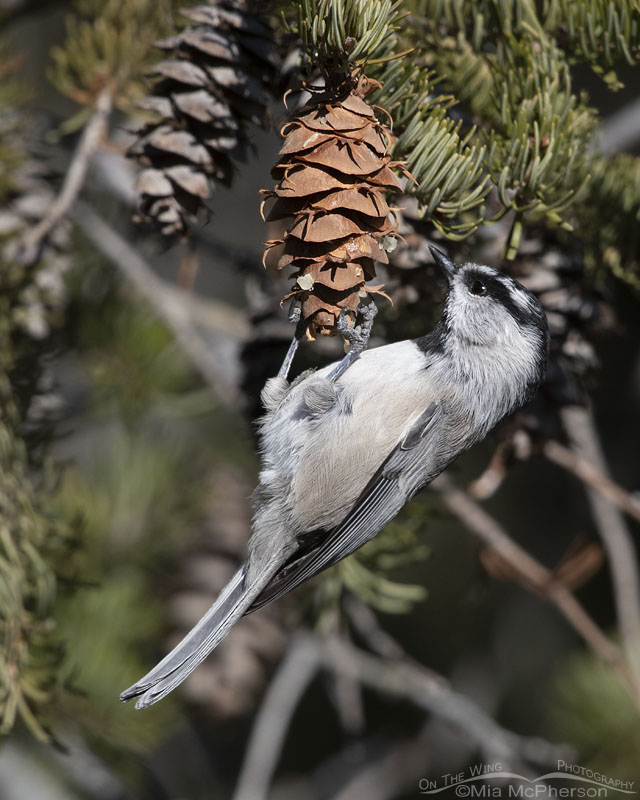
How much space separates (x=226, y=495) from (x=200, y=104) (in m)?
1.01

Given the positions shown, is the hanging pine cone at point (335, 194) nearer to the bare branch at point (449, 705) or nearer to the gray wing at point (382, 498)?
the gray wing at point (382, 498)

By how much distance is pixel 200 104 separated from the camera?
0.97 m

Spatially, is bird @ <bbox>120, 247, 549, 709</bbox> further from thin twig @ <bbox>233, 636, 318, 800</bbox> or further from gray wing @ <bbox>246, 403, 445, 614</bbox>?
thin twig @ <bbox>233, 636, 318, 800</bbox>

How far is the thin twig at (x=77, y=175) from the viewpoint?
114 cm

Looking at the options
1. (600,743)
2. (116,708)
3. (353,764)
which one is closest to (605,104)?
(600,743)

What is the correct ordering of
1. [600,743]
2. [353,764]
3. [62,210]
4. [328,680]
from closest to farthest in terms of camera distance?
[62,210] → [600,743] → [353,764] → [328,680]

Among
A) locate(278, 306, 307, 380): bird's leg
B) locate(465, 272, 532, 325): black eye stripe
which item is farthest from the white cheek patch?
locate(278, 306, 307, 380): bird's leg

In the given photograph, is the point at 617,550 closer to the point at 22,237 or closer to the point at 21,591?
the point at 21,591

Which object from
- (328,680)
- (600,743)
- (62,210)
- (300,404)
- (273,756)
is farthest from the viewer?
(328,680)

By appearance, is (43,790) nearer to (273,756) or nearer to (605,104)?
(273,756)

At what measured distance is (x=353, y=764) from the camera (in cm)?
174

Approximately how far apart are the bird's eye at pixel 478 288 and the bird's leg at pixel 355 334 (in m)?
0.17

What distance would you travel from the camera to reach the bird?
1218mm

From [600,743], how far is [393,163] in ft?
3.71
